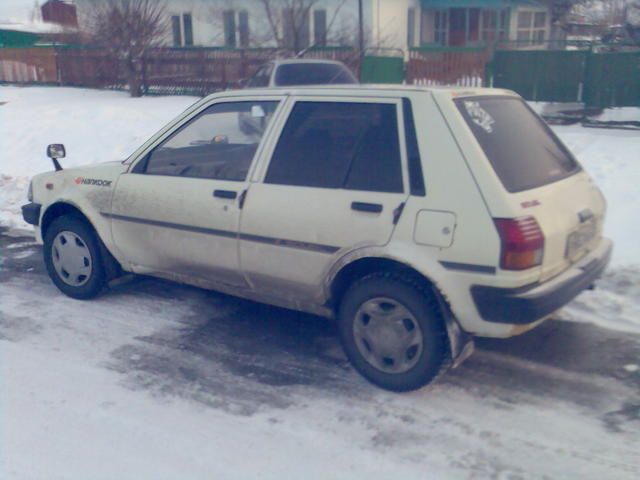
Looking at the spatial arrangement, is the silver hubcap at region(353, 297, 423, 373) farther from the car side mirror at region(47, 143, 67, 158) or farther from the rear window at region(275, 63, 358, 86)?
the rear window at region(275, 63, 358, 86)

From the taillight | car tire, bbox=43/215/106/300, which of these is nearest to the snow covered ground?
car tire, bbox=43/215/106/300

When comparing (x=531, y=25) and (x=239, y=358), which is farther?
(x=531, y=25)

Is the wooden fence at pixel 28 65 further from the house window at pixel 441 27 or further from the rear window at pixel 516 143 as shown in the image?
the rear window at pixel 516 143

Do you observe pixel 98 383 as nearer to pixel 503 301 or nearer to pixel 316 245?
pixel 316 245

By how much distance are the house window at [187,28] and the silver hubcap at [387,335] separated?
26734 mm

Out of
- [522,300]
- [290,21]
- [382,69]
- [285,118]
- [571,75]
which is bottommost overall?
[522,300]

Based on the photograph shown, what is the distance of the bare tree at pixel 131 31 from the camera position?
1873 cm

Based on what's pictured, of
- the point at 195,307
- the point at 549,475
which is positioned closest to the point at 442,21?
the point at 195,307

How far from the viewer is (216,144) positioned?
490 cm

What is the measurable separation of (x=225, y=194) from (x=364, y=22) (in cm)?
2194

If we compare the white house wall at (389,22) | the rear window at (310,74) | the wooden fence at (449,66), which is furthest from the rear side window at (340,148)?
the white house wall at (389,22)

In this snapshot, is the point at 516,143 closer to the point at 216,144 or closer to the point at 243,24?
the point at 216,144

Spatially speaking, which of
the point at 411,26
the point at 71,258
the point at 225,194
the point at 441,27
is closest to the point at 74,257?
the point at 71,258

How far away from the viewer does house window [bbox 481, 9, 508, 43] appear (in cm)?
2950
